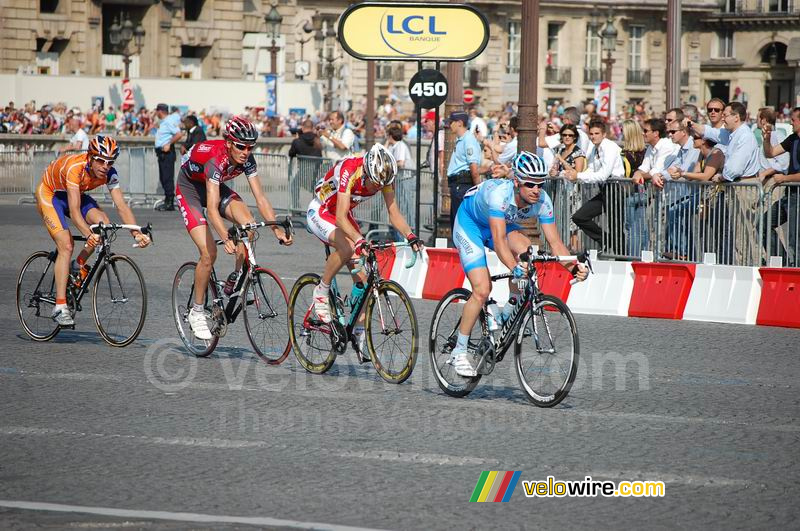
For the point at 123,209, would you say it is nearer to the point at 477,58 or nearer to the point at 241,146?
the point at 241,146

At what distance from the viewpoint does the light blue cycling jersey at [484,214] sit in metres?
8.98

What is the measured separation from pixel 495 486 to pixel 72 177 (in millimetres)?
5510

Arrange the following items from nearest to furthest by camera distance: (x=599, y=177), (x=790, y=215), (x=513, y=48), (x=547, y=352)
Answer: (x=547, y=352), (x=790, y=215), (x=599, y=177), (x=513, y=48)

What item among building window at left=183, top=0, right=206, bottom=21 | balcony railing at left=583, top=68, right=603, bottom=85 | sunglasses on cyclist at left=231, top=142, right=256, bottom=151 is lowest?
sunglasses on cyclist at left=231, top=142, right=256, bottom=151

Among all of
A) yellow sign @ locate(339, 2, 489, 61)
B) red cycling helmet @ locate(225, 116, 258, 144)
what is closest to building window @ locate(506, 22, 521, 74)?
yellow sign @ locate(339, 2, 489, 61)

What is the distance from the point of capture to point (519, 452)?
745 cm

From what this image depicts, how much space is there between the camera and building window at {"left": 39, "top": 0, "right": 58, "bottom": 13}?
2579 inches

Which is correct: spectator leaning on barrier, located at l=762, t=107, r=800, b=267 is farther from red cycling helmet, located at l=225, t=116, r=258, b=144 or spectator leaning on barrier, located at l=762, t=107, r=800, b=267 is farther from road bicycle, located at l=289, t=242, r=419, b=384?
red cycling helmet, located at l=225, t=116, r=258, b=144

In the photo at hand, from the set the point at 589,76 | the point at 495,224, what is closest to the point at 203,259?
the point at 495,224

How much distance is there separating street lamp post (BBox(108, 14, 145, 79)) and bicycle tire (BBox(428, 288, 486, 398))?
4562 cm

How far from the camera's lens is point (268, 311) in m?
10.2

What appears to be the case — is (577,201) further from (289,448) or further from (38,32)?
(38,32)

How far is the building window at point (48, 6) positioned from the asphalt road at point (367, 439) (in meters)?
56.5

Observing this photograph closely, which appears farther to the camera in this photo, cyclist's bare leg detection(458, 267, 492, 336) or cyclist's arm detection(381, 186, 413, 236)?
cyclist's arm detection(381, 186, 413, 236)
